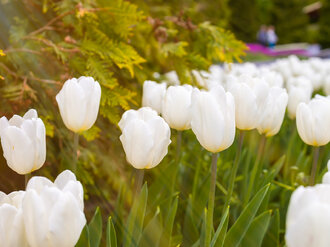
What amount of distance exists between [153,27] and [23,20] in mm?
669

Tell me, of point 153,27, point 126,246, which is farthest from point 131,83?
point 126,246

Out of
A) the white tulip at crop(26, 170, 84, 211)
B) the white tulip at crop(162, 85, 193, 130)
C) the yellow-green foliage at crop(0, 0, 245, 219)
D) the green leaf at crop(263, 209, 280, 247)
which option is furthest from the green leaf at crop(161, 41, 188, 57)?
the white tulip at crop(26, 170, 84, 211)

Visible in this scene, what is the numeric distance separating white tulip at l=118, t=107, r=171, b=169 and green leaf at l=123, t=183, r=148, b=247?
14 cm

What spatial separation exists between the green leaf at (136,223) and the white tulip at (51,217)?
43cm

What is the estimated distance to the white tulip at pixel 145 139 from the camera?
125 centimetres

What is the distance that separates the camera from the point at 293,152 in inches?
103

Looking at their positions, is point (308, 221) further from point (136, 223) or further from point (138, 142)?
point (136, 223)

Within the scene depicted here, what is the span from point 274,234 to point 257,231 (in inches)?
13.2

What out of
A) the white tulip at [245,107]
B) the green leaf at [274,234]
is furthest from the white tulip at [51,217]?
the green leaf at [274,234]

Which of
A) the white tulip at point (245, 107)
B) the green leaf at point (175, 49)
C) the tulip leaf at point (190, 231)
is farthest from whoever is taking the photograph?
the green leaf at point (175, 49)

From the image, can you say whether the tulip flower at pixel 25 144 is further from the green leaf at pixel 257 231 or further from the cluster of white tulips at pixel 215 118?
the green leaf at pixel 257 231

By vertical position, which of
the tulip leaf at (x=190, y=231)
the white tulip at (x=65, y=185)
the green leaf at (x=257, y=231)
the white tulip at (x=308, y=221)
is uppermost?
the white tulip at (x=308, y=221)

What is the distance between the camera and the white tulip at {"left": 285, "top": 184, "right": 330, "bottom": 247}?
0.77m

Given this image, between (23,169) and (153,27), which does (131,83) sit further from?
(23,169)
